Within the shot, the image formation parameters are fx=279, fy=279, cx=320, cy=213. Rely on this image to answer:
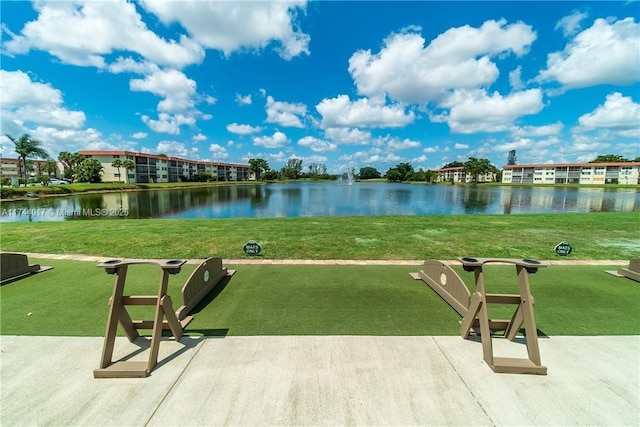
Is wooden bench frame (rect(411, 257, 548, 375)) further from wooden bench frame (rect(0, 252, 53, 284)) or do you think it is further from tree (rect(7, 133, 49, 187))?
tree (rect(7, 133, 49, 187))

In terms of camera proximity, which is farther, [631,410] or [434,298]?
[434,298]

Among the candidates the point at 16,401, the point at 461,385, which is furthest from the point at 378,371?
the point at 16,401

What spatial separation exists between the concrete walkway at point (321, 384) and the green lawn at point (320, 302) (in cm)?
28

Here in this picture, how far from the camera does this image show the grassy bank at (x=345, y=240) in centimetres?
700

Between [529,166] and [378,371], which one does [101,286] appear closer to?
[378,371]

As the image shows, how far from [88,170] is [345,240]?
7421 cm

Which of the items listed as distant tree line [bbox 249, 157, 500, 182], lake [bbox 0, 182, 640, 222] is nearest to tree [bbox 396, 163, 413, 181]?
distant tree line [bbox 249, 157, 500, 182]

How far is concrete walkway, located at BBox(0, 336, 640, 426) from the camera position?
224cm

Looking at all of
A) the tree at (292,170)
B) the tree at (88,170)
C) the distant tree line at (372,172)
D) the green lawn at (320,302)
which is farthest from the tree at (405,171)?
the green lawn at (320,302)

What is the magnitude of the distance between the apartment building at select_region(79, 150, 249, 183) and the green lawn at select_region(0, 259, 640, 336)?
79556 mm

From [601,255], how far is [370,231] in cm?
583

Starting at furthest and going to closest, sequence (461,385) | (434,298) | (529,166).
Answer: (529,166) < (434,298) < (461,385)

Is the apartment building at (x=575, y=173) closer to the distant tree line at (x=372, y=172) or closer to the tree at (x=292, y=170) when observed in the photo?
the distant tree line at (x=372, y=172)

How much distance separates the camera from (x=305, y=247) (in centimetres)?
732
